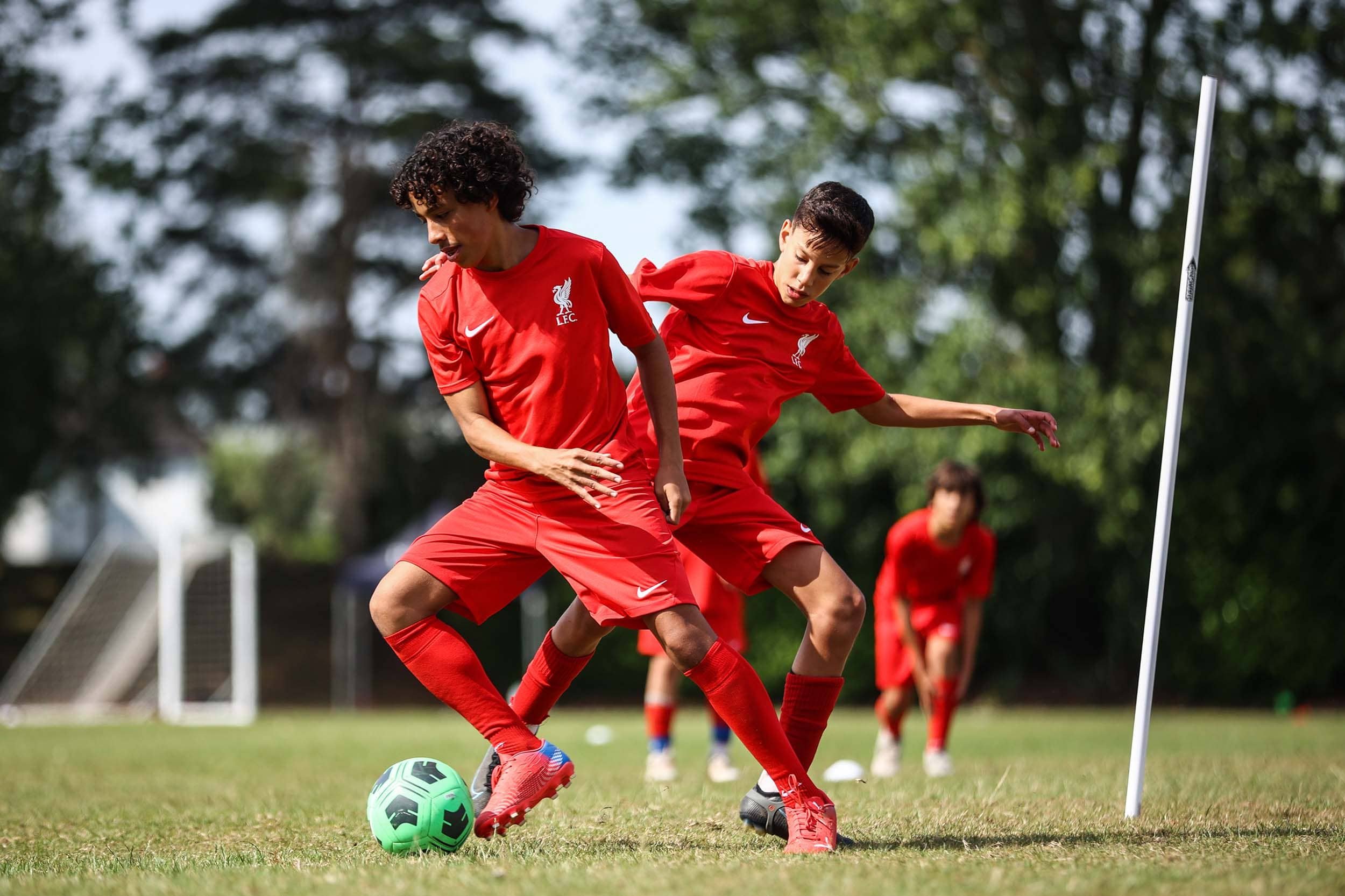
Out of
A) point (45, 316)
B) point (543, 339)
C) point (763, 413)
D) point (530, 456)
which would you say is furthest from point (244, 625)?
point (530, 456)

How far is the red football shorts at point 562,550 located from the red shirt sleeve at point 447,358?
0.40 meters

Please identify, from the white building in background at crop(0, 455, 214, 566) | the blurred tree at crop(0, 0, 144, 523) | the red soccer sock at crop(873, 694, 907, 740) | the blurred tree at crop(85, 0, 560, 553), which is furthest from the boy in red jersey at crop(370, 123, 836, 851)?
the white building in background at crop(0, 455, 214, 566)

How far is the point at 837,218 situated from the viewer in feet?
16.5

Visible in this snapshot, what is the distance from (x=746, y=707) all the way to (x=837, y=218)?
5.70 feet

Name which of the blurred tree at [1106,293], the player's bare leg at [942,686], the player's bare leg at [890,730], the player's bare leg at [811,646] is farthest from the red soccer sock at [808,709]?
the blurred tree at [1106,293]

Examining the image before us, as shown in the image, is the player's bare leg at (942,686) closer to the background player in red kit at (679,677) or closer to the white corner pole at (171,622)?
the background player in red kit at (679,677)

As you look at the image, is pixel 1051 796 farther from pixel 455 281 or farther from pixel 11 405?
pixel 11 405

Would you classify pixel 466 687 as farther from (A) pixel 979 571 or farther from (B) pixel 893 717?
(A) pixel 979 571

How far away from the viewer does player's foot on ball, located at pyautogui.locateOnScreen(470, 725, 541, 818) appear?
512 cm

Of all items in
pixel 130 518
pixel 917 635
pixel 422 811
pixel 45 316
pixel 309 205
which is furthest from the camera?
pixel 130 518

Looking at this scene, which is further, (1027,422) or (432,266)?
(1027,422)

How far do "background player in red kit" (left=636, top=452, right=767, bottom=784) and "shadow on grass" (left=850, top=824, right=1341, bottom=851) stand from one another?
10.7ft

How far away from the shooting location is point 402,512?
31016 millimetres

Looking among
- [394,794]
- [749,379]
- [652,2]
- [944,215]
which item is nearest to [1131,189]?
[944,215]
